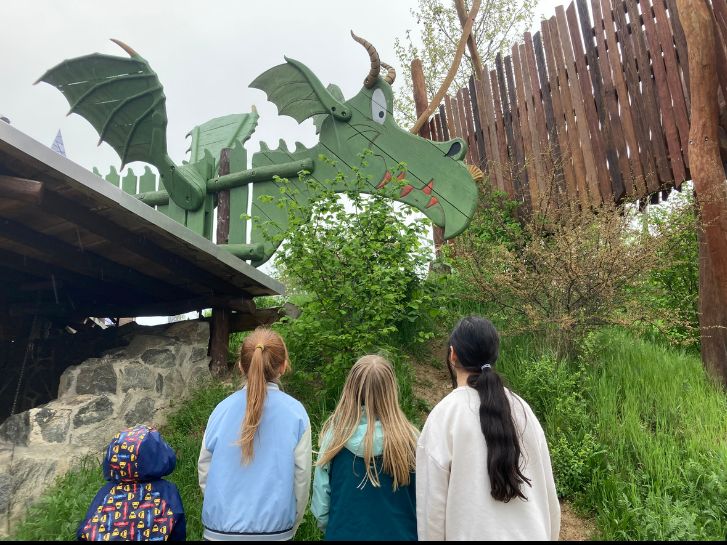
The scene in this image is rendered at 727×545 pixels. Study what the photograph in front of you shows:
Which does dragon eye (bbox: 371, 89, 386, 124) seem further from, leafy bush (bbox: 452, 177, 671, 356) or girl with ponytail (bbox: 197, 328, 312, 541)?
girl with ponytail (bbox: 197, 328, 312, 541)

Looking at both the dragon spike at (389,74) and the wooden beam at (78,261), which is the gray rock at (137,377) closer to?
the wooden beam at (78,261)

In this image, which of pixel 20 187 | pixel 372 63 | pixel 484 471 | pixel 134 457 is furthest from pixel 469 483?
pixel 372 63

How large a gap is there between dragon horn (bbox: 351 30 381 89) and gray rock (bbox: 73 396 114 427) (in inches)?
155

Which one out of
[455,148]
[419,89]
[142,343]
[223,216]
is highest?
[419,89]

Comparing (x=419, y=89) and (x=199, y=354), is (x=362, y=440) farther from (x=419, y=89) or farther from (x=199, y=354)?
(x=419, y=89)

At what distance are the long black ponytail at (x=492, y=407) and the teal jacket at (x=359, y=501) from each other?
0.41 metres

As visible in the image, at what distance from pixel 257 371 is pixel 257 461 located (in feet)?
1.23

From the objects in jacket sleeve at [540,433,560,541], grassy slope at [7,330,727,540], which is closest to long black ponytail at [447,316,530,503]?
jacket sleeve at [540,433,560,541]

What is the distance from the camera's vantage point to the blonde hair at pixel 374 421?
7.46 feet

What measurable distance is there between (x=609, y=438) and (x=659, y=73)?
11.7 ft

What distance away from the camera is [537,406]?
4.48 metres

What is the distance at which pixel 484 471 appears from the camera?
206 centimetres

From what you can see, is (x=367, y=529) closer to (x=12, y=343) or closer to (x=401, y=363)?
(x=401, y=363)

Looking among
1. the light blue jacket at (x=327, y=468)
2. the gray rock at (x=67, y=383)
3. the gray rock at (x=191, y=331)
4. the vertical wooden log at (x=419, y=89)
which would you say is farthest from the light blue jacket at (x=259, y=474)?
the vertical wooden log at (x=419, y=89)
